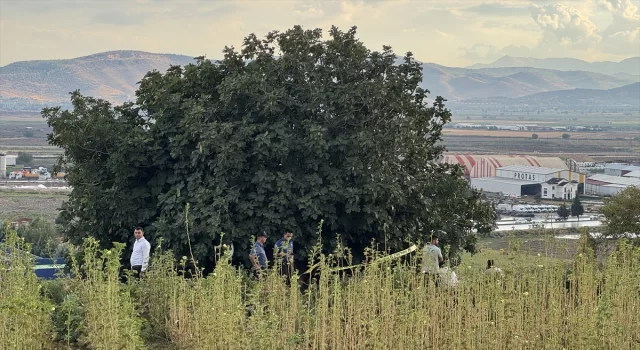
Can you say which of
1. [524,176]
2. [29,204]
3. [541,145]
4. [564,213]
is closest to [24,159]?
[29,204]

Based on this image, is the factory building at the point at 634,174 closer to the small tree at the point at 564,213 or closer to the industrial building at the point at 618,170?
the industrial building at the point at 618,170

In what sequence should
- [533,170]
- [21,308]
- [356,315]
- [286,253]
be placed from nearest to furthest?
1. [21,308]
2. [356,315]
3. [286,253]
4. [533,170]

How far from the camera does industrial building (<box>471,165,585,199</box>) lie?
87.1 metres

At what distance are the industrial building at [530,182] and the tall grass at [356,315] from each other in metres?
75.3

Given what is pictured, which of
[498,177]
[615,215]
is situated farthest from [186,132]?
[498,177]

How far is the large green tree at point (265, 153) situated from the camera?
14711 mm

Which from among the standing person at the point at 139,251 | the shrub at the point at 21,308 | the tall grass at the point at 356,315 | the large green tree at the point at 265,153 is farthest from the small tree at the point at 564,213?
the shrub at the point at 21,308

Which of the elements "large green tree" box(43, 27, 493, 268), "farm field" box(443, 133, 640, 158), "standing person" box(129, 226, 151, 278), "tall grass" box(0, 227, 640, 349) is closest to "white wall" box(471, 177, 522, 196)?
"farm field" box(443, 133, 640, 158)

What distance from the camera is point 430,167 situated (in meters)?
18.2

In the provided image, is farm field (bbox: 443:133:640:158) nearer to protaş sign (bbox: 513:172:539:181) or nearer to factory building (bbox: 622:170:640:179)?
factory building (bbox: 622:170:640:179)

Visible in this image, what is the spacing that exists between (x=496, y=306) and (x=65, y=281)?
543 cm

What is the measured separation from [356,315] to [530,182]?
3368 inches

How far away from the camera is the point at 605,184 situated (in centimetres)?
8725

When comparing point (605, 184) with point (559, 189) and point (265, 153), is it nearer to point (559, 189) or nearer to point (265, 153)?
point (559, 189)
